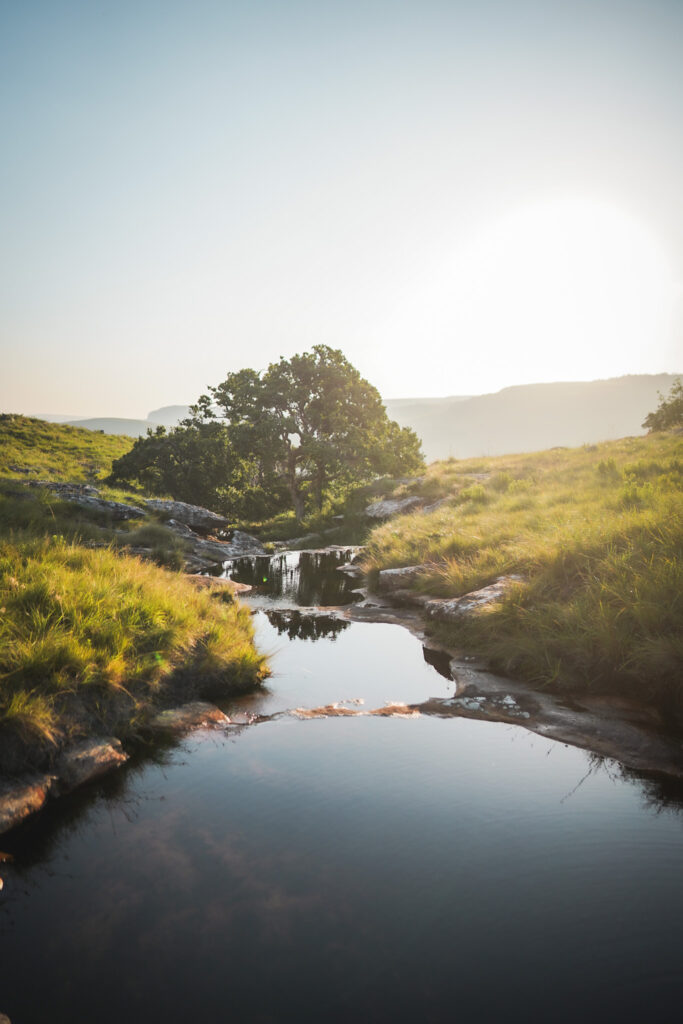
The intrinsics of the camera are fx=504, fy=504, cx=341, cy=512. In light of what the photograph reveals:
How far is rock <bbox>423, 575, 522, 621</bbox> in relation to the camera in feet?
34.3

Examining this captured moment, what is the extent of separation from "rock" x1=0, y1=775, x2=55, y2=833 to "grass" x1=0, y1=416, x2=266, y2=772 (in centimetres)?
21

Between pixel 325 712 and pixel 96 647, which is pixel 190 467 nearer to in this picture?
pixel 96 647

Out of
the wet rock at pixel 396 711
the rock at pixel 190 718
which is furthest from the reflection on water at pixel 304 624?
the rock at pixel 190 718

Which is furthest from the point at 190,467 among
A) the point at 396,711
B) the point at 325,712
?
the point at 396,711

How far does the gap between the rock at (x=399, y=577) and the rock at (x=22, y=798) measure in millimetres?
10488

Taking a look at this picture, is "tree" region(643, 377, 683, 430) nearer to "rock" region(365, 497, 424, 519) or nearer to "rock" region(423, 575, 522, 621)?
"rock" region(365, 497, 424, 519)

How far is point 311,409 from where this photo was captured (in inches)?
1320

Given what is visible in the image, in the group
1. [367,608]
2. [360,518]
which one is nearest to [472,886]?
[367,608]

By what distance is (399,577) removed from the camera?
14891 millimetres

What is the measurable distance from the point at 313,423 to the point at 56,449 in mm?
24808

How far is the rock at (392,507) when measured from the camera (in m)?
28.0

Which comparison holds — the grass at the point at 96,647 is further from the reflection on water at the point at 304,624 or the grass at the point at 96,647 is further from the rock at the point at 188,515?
the rock at the point at 188,515

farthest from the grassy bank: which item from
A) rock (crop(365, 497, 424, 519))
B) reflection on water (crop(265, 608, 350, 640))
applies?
rock (crop(365, 497, 424, 519))

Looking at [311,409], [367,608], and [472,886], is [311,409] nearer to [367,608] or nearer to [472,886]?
[367,608]
